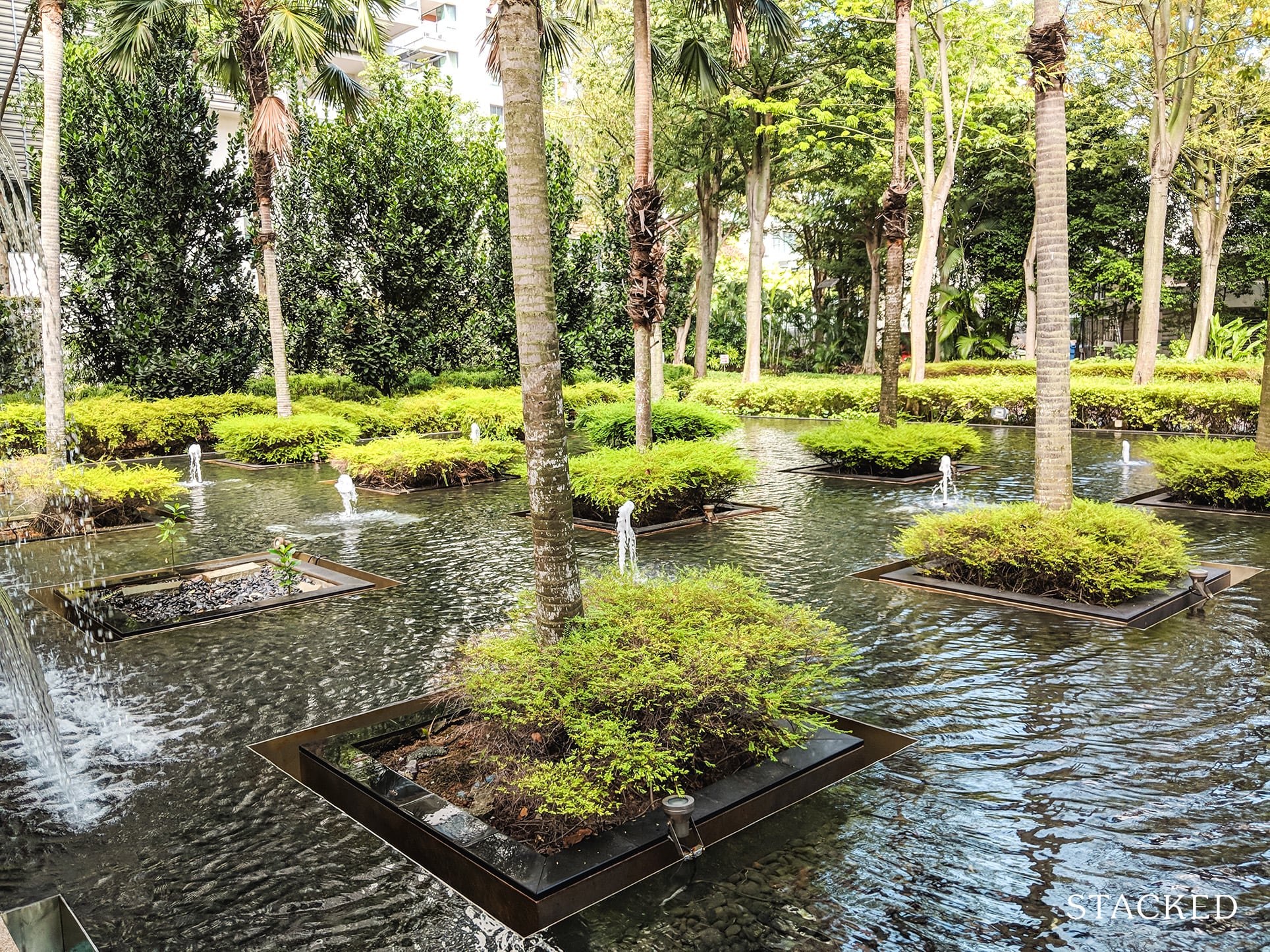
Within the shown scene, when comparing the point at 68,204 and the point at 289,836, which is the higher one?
the point at 68,204

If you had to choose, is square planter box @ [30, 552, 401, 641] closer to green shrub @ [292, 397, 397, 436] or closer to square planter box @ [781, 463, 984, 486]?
square planter box @ [781, 463, 984, 486]

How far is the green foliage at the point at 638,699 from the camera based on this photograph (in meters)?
4.10

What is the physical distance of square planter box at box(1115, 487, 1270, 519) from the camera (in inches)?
431

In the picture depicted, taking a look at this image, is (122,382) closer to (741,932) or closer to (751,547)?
(751,547)

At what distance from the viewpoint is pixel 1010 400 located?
72.2 ft

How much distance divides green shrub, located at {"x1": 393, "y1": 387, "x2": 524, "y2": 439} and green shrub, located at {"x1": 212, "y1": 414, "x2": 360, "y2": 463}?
8.61ft

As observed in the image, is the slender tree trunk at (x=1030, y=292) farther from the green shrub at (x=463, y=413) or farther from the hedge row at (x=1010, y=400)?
the green shrub at (x=463, y=413)

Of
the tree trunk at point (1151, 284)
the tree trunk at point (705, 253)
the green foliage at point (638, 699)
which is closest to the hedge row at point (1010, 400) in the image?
the tree trunk at point (1151, 284)

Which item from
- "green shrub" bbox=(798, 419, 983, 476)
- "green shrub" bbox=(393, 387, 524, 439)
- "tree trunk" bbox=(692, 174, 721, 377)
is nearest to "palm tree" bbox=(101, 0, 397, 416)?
"green shrub" bbox=(393, 387, 524, 439)

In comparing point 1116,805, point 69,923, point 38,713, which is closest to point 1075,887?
point 1116,805

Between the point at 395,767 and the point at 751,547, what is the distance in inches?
233

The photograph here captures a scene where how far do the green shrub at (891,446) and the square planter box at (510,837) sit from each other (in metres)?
9.66

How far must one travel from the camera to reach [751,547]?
10117 mm

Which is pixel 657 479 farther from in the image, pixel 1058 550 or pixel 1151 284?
pixel 1151 284
